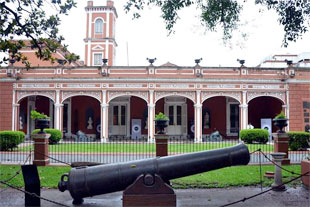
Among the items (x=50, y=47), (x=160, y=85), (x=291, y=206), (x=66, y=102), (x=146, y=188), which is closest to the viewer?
(x=146, y=188)

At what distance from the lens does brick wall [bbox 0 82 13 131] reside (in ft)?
72.1

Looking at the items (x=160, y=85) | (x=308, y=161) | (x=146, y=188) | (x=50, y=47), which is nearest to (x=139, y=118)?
(x=160, y=85)

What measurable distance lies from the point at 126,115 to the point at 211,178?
16.9 m

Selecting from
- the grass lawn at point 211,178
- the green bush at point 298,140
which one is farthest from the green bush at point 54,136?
the green bush at point 298,140

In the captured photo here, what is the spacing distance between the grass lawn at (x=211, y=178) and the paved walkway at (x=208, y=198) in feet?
1.40

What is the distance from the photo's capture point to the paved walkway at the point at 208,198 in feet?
20.0

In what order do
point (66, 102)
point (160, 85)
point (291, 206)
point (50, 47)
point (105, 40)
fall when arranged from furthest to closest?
point (105, 40), point (66, 102), point (160, 85), point (50, 47), point (291, 206)

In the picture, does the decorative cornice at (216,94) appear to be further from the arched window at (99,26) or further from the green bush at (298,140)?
the arched window at (99,26)

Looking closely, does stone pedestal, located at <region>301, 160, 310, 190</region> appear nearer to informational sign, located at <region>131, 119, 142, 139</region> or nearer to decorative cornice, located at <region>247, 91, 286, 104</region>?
decorative cornice, located at <region>247, 91, 286, 104</region>

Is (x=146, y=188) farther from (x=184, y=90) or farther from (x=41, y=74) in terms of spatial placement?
(x=41, y=74)

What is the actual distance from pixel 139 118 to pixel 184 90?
484cm

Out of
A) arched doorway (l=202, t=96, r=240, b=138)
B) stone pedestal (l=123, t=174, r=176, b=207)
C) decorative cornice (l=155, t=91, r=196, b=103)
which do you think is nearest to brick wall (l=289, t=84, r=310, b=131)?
arched doorway (l=202, t=96, r=240, b=138)

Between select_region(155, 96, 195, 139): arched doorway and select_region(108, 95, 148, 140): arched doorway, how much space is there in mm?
1274

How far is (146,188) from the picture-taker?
5105 millimetres
